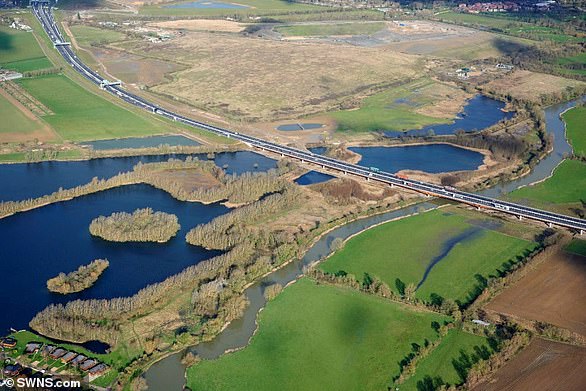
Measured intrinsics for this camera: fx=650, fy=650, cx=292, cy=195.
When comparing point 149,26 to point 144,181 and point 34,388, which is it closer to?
point 144,181

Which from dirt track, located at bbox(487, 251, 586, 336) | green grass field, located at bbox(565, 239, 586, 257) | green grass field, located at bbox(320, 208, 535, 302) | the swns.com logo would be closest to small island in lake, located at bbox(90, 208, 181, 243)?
green grass field, located at bbox(320, 208, 535, 302)

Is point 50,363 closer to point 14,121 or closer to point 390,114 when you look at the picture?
point 14,121

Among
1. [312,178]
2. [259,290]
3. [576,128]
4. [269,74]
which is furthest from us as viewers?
[269,74]

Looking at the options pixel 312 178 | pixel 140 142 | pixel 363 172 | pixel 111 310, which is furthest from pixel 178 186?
pixel 111 310

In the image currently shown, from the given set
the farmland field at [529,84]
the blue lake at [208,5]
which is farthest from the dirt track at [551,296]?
the blue lake at [208,5]

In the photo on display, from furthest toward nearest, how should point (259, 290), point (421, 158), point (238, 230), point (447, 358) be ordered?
1. point (421, 158)
2. point (238, 230)
3. point (259, 290)
4. point (447, 358)

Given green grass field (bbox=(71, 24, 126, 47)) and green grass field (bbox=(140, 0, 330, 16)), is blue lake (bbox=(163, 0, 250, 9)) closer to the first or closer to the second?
green grass field (bbox=(140, 0, 330, 16))

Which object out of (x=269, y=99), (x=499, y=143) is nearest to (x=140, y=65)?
(x=269, y=99)
